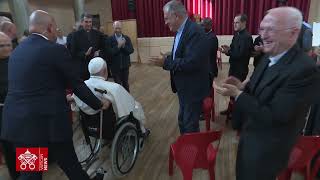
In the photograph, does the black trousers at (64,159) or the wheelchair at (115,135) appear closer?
the black trousers at (64,159)

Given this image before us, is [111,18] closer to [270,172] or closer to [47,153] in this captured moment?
[47,153]

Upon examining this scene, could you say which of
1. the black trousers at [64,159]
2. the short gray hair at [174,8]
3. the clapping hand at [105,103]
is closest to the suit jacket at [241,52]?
the short gray hair at [174,8]

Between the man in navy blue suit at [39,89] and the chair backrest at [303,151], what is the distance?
141 centimetres

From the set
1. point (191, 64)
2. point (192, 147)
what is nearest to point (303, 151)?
point (192, 147)

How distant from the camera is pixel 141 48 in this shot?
27.2 ft

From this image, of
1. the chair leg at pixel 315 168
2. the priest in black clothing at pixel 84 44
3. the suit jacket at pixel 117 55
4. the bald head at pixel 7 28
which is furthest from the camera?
the suit jacket at pixel 117 55

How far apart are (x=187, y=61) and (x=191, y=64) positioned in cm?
4

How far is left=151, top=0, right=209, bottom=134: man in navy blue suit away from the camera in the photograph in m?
2.09

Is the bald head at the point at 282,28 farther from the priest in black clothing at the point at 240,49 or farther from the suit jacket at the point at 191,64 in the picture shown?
the priest in black clothing at the point at 240,49

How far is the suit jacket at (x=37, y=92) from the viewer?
1.59 meters

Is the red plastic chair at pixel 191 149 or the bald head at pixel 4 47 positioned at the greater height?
the bald head at pixel 4 47

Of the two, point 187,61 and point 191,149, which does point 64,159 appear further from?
point 187,61

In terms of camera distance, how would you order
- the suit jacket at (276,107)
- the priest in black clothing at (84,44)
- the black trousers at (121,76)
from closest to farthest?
the suit jacket at (276,107) < the priest in black clothing at (84,44) < the black trousers at (121,76)

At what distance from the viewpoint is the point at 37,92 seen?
63.5 inches
